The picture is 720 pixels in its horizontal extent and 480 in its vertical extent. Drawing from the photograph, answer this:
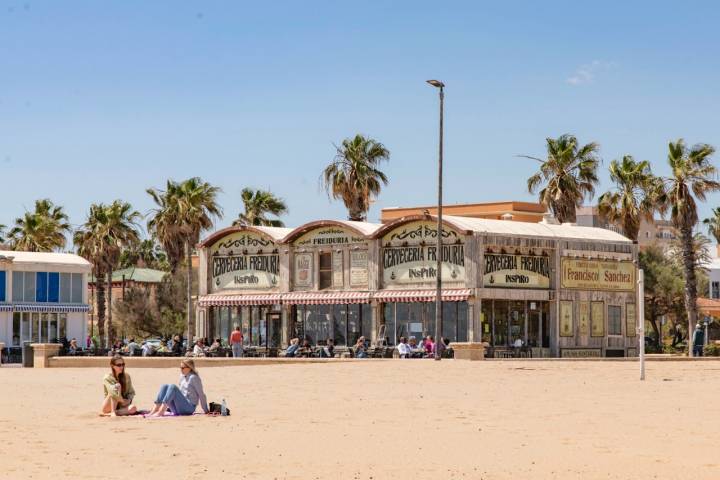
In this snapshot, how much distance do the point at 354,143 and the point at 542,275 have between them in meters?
15.4

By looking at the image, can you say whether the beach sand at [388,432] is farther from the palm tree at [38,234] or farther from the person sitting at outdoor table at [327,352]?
the palm tree at [38,234]

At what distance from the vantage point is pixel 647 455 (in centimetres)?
1484

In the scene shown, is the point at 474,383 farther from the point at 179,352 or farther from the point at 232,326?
the point at 232,326

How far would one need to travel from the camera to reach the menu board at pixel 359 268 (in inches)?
2164

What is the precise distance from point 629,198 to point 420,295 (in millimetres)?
16546

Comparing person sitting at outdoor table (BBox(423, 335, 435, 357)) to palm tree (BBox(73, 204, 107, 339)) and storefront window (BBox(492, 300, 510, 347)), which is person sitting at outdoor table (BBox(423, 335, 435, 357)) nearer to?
storefront window (BBox(492, 300, 510, 347))

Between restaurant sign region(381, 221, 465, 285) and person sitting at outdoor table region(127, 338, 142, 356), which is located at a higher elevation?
restaurant sign region(381, 221, 465, 285)

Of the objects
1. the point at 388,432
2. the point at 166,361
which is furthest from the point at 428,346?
the point at 388,432

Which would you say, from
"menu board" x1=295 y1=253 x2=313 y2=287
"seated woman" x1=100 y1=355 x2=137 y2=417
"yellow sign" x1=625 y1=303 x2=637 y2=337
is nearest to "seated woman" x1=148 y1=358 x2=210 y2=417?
"seated woman" x1=100 y1=355 x2=137 y2=417

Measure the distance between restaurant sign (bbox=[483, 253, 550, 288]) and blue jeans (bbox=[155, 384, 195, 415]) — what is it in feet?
106

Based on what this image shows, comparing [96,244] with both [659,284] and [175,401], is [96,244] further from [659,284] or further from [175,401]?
[175,401]

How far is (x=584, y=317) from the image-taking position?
55.5 m

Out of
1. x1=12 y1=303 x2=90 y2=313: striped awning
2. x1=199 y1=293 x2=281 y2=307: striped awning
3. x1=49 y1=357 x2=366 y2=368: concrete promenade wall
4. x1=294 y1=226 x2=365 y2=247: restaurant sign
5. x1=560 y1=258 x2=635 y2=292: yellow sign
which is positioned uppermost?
x1=294 y1=226 x2=365 y2=247: restaurant sign

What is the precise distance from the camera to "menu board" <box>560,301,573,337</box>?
2140 inches
